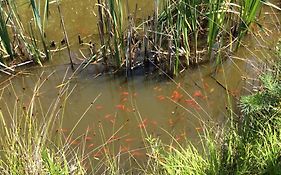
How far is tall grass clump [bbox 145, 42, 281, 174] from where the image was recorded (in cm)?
226

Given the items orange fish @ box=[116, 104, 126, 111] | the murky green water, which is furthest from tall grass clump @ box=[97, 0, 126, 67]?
orange fish @ box=[116, 104, 126, 111]

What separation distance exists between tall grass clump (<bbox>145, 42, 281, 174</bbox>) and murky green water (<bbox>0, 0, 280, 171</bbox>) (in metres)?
0.60

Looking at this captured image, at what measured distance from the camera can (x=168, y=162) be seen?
2375 millimetres

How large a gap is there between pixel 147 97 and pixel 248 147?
1.32m

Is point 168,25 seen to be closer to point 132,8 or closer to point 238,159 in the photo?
point 132,8

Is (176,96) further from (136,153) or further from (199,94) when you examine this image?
(136,153)

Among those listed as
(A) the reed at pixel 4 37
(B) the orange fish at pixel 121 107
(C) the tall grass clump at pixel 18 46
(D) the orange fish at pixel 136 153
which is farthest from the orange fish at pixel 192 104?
(A) the reed at pixel 4 37

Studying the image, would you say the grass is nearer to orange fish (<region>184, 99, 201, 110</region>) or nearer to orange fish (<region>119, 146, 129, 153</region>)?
orange fish (<region>184, 99, 201, 110</region>)

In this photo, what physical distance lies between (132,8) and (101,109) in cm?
154

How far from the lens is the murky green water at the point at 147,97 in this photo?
315cm

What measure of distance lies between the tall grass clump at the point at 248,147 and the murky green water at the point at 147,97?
600 mm

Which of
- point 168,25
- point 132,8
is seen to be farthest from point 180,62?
point 132,8

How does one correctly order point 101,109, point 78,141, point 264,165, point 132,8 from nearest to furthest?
1. point 264,165
2. point 78,141
3. point 101,109
4. point 132,8

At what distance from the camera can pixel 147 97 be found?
11.5 feet
